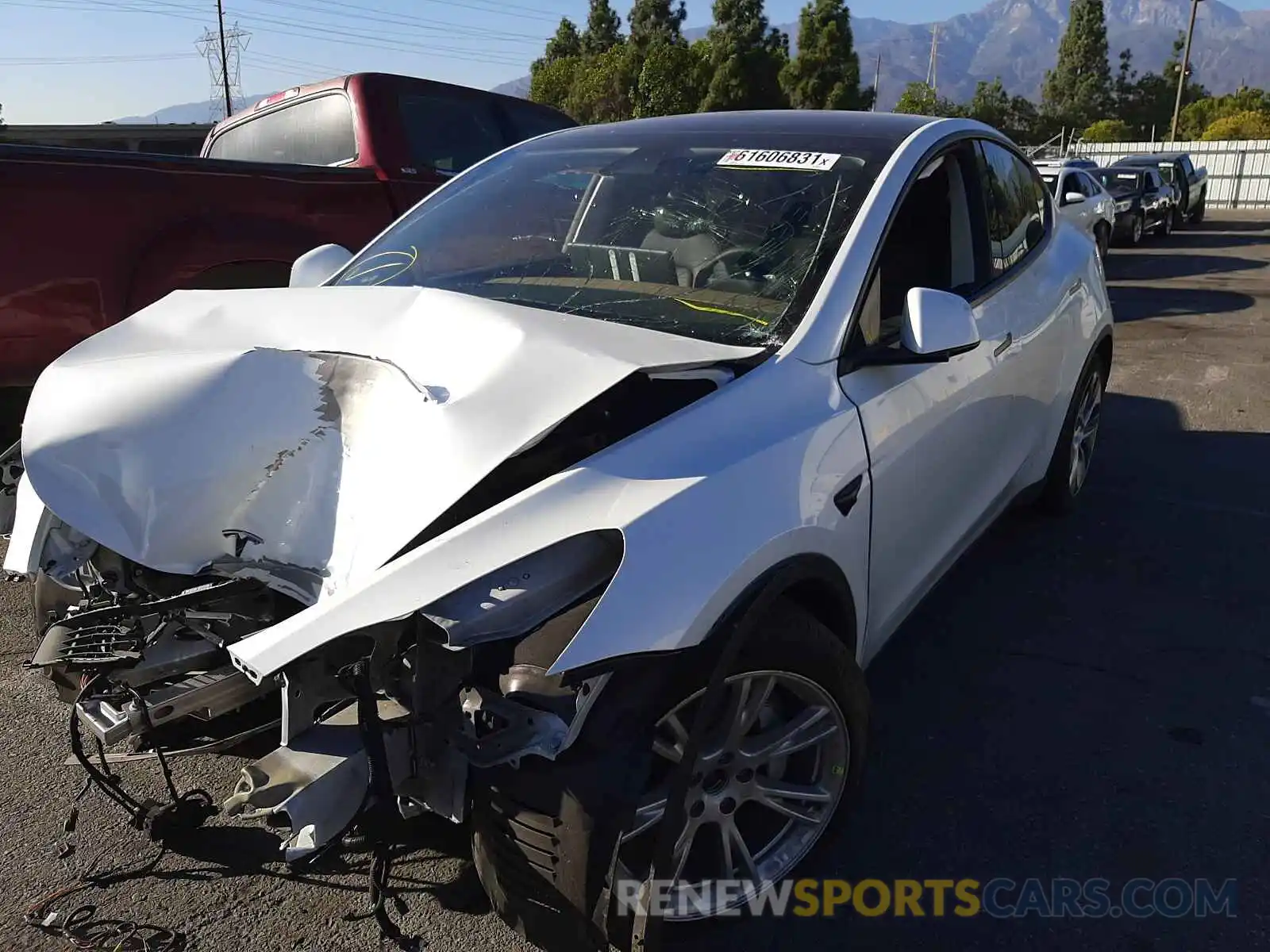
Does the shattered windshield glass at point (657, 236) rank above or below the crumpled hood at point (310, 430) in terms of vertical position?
above

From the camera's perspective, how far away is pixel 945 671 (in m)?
3.55

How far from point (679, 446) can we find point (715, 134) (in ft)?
5.40

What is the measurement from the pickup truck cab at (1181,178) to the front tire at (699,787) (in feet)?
68.9

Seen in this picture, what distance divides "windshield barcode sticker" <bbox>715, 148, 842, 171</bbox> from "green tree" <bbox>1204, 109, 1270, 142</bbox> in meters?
44.7

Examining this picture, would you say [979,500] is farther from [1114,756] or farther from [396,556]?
[396,556]

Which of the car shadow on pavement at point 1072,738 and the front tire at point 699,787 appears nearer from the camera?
the front tire at point 699,787

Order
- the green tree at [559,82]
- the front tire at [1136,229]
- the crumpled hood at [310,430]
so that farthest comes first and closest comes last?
1. the green tree at [559,82]
2. the front tire at [1136,229]
3. the crumpled hood at [310,430]

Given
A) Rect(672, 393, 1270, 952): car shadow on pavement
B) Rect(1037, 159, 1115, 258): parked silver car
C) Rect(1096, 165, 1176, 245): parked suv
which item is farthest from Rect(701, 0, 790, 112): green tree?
Rect(672, 393, 1270, 952): car shadow on pavement

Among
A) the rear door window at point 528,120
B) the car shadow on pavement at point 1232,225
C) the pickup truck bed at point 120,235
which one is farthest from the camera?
the car shadow on pavement at point 1232,225

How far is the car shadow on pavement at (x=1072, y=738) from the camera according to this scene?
2441 millimetres

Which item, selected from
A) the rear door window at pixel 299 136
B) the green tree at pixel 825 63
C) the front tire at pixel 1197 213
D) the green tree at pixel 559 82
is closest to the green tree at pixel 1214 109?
the green tree at pixel 825 63

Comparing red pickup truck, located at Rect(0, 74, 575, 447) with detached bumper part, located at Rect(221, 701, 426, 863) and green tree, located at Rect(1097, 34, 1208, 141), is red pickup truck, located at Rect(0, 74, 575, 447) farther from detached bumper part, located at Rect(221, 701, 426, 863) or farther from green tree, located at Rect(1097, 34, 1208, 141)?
green tree, located at Rect(1097, 34, 1208, 141)

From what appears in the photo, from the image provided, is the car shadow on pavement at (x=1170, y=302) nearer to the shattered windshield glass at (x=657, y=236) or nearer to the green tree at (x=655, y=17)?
the shattered windshield glass at (x=657, y=236)

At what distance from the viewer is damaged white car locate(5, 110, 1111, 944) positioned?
1887 millimetres
